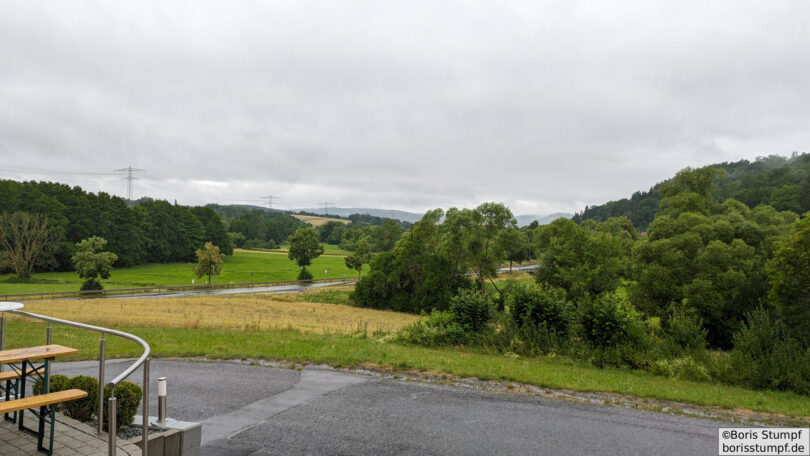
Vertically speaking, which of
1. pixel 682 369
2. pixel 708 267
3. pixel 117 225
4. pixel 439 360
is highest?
pixel 117 225

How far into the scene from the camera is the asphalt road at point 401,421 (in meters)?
6.84

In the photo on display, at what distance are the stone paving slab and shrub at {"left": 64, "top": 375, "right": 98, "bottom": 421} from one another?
212 millimetres

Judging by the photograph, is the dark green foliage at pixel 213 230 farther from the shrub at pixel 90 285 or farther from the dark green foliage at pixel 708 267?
the dark green foliage at pixel 708 267

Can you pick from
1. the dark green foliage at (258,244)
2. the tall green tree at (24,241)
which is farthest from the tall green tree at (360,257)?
the dark green foliage at (258,244)

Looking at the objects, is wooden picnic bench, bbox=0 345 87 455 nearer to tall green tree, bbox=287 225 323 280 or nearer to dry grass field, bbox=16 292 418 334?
dry grass field, bbox=16 292 418 334

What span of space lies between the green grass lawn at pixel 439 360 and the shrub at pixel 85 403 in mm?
4655

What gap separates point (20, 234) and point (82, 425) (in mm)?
77407

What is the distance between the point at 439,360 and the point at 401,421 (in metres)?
5.21

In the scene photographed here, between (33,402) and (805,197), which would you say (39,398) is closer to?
(33,402)

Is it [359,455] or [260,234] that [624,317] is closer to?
[359,455]

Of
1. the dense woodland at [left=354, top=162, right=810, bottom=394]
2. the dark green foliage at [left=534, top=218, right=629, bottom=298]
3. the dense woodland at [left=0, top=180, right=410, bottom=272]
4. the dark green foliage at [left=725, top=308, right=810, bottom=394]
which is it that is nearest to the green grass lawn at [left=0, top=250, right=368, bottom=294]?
the dense woodland at [left=0, top=180, right=410, bottom=272]

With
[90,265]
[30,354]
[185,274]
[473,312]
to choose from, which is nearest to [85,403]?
[30,354]

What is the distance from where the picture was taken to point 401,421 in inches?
313

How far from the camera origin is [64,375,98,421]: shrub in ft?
20.0
